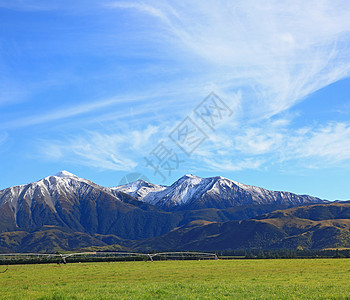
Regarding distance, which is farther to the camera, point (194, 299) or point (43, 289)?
point (43, 289)

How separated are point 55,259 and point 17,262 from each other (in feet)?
42.4

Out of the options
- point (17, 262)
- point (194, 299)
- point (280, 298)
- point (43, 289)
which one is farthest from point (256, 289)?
point (17, 262)

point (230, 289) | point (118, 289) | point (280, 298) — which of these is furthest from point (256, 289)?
point (118, 289)

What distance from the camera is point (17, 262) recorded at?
5310 inches

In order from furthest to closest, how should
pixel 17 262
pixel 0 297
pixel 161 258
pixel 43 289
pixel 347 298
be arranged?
1. pixel 161 258
2. pixel 17 262
3. pixel 43 289
4. pixel 0 297
5. pixel 347 298

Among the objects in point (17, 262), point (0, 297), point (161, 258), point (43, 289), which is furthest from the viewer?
point (161, 258)

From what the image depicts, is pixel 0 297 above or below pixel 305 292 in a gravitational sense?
above

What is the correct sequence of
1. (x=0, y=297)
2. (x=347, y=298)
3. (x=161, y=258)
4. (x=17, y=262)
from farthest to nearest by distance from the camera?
(x=161, y=258), (x=17, y=262), (x=0, y=297), (x=347, y=298)

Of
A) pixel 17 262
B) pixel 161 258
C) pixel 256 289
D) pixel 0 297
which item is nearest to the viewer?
pixel 0 297

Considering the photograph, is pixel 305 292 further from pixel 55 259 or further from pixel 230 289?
pixel 55 259

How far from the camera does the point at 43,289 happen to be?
45562mm

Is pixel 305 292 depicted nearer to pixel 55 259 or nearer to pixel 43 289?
pixel 43 289

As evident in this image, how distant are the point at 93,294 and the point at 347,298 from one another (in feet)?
80.3

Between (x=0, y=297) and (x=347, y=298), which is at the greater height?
(x=0, y=297)
